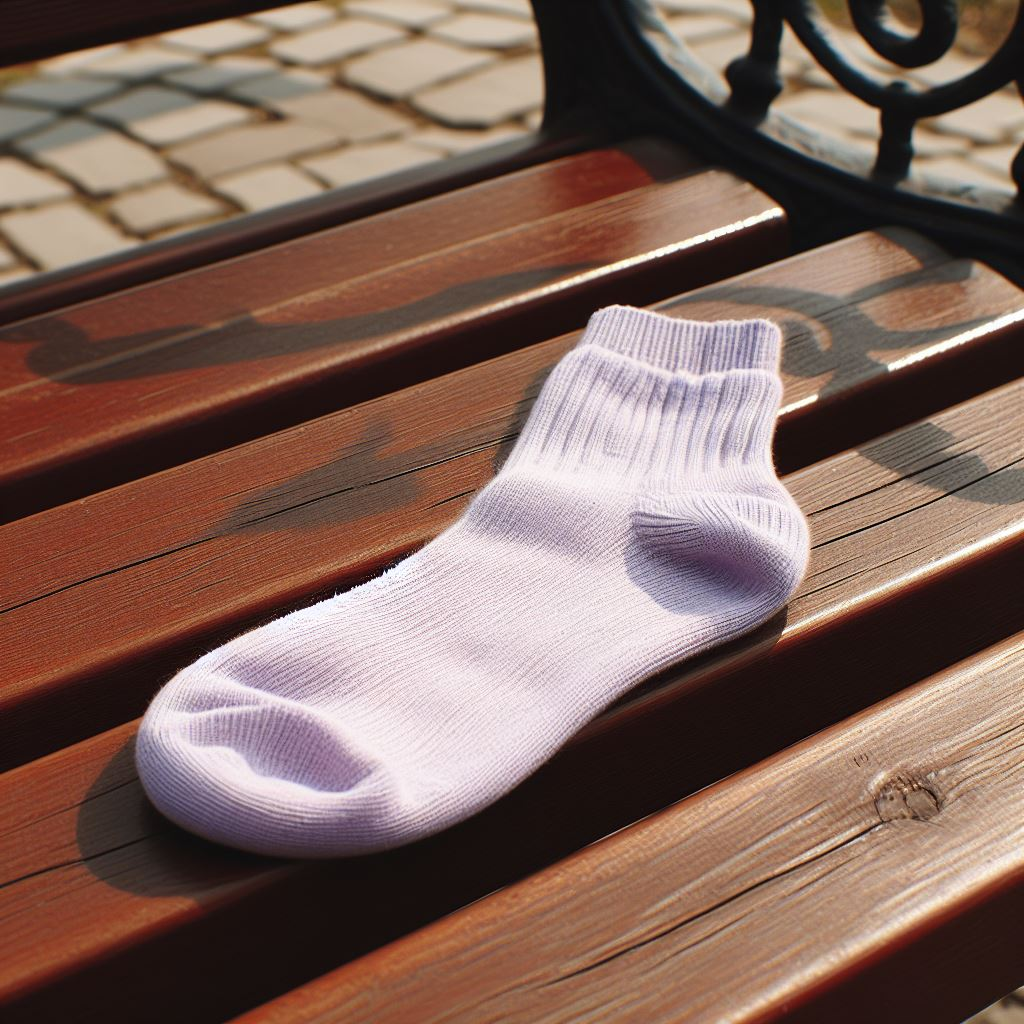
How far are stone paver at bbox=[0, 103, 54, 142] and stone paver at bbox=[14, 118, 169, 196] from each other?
5cm

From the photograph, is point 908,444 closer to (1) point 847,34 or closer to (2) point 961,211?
(2) point 961,211

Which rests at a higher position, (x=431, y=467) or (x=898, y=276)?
(x=898, y=276)

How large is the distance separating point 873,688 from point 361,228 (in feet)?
3.15

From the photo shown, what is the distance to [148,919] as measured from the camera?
2.81ft

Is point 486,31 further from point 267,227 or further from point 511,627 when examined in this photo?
point 511,627

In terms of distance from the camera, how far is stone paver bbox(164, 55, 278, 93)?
12.4 ft

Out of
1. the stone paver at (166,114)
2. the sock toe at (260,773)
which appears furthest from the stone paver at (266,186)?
the sock toe at (260,773)

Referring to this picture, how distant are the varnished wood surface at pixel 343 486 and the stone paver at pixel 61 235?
183cm

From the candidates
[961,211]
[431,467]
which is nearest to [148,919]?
[431,467]

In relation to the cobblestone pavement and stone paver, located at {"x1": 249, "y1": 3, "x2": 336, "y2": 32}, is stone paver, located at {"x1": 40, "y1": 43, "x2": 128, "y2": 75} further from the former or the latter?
stone paver, located at {"x1": 249, "y1": 3, "x2": 336, "y2": 32}

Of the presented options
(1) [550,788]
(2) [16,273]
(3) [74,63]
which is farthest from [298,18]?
(1) [550,788]

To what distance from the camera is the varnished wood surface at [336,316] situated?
1.39 metres

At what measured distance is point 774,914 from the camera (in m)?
→ 0.86

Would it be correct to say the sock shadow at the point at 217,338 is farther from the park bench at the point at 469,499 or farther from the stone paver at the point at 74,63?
the stone paver at the point at 74,63
